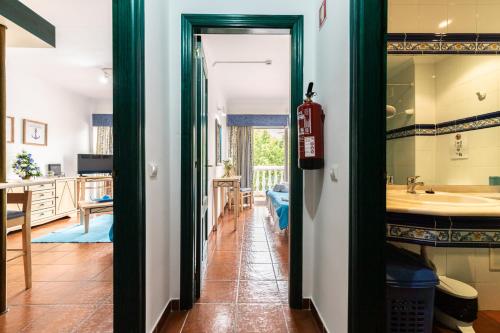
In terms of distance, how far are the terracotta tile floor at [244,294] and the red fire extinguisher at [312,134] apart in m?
1.11

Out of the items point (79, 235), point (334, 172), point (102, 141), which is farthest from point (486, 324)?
point (102, 141)

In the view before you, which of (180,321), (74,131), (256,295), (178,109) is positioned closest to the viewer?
(180,321)

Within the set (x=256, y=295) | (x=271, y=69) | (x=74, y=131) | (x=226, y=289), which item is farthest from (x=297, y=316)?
(x=74, y=131)

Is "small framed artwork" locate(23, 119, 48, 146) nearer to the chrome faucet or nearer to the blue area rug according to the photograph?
the blue area rug

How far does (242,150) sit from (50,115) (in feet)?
14.0

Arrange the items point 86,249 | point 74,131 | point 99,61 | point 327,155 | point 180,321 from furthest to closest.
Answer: point 74,131
point 99,61
point 86,249
point 180,321
point 327,155

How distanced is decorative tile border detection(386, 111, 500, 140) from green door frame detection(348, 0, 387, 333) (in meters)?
0.95

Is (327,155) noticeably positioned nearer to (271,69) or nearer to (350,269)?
(350,269)

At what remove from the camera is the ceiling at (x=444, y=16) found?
6.00 ft

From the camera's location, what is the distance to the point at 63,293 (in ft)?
7.05

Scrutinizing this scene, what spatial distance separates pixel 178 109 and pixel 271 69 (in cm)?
318

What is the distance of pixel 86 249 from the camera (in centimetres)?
319

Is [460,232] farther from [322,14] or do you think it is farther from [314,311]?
[322,14]

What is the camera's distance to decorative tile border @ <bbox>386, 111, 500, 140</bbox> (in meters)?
1.86
